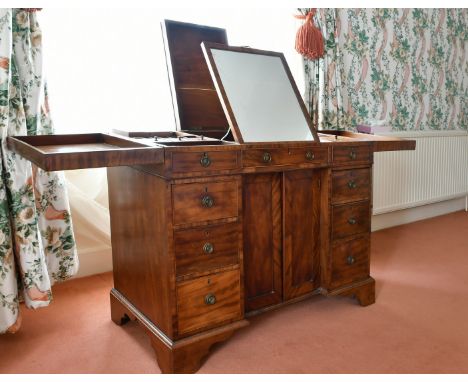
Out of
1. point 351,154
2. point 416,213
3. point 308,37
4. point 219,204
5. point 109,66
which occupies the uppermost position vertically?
point 308,37

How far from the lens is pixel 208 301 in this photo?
1664 mm

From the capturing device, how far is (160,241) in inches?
62.2

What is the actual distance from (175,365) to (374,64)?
109 inches

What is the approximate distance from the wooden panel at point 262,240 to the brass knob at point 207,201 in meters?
0.23

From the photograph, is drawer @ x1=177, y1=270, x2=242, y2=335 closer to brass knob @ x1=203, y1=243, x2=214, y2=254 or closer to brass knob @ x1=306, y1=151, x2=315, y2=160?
brass knob @ x1=203, y1=243, x2=214, y2=254

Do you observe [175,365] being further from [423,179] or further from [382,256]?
[423,179]

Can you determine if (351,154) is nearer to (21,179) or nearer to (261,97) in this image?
(261,97)

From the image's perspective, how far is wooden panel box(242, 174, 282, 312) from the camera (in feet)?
6.01

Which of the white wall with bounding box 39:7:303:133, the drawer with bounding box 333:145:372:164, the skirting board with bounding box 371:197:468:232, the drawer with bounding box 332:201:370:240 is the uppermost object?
the white wall with bounding box 39:7:303:133

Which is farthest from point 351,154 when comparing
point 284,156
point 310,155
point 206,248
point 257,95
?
point 206,248

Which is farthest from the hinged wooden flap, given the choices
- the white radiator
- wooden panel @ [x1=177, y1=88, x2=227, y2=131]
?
the white radiator

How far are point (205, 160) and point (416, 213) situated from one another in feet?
9.59

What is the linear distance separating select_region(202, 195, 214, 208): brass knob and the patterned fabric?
1.64 meters
